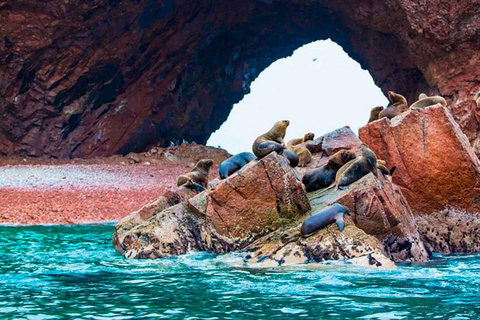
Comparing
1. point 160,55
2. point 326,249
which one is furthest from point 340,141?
point 160,55

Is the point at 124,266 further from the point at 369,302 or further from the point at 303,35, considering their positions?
the point at 303,35

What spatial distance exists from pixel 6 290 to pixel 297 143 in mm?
8780

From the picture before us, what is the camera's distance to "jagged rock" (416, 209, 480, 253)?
442 inches

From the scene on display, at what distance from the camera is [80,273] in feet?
29.6

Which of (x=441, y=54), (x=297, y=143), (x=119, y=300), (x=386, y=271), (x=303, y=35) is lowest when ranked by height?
(x=386, y=271)

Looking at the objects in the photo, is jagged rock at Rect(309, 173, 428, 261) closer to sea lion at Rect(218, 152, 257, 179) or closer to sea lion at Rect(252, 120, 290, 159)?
sea lion at Rect(252, 120, 290, 159)

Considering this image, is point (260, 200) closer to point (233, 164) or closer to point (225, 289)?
point (233, 164)

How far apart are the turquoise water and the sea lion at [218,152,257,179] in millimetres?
2007

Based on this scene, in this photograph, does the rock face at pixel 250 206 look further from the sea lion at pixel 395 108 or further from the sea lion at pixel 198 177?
the sea lion at pixel 395 108

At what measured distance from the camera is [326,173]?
11625 mm

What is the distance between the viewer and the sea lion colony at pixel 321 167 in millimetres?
9398

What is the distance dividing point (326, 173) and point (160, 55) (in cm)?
2061

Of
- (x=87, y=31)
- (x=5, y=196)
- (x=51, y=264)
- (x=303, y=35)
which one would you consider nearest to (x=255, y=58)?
(x=303, y=35)

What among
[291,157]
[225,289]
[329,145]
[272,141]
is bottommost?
[225,289]
